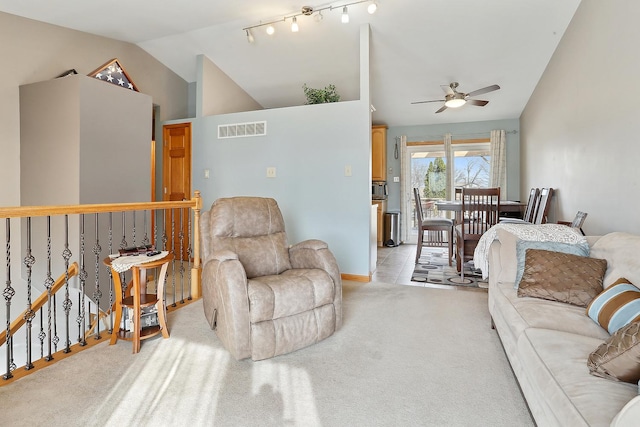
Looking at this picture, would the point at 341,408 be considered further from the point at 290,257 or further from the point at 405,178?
the point at 405,178

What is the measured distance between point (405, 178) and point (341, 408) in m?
5.61

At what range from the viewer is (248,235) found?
261 centimetres

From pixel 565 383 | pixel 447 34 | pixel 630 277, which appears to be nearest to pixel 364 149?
pixel 447 34

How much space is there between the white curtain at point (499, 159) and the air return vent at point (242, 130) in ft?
13.9

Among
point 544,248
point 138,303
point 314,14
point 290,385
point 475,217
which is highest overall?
point 314,14

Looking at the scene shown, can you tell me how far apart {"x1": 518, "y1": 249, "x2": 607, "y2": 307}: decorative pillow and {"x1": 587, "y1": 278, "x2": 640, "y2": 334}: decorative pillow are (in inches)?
5.7

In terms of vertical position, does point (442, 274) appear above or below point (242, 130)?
below

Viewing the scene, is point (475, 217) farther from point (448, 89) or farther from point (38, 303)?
point (38, 303)

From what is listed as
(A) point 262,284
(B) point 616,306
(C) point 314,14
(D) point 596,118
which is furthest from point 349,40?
(B) point 616,306

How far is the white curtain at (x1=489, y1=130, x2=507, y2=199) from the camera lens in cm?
605

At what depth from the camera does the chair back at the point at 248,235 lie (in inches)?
96.7

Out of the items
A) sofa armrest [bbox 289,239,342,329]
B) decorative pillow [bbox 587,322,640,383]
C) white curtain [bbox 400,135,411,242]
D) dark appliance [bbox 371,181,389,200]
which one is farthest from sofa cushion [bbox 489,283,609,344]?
white curtain [bbox 400,135,411,242]

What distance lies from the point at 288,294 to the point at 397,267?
112 inches

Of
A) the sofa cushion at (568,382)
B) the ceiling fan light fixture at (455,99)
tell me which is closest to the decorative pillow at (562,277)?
the sofa cushion at (568,382)
